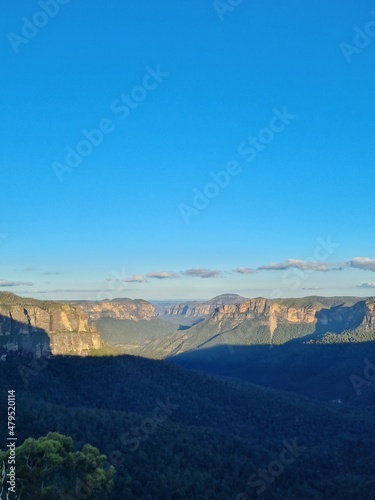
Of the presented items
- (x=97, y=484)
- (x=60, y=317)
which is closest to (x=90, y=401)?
(x=60, y=317)

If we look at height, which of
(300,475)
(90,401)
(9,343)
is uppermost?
(9,343)

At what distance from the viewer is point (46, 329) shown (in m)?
138

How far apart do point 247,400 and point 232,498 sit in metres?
71.3

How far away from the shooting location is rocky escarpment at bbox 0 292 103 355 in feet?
411

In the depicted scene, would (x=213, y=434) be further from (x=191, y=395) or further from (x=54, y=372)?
(x=54, y=372)

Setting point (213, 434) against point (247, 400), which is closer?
point (213, 434)

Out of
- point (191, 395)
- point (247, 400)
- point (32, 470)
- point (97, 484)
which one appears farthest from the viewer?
point (247, 400)

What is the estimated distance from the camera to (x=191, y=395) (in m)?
129

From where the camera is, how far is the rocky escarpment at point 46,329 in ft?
411

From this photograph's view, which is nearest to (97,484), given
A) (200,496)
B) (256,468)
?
(200,496)

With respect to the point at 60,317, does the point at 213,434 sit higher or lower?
lower

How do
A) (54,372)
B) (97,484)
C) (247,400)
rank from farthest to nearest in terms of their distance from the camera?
(247,400) → (54,372) → (97,484)

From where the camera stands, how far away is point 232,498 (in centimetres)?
6925

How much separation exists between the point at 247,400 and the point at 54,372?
5679 cm
